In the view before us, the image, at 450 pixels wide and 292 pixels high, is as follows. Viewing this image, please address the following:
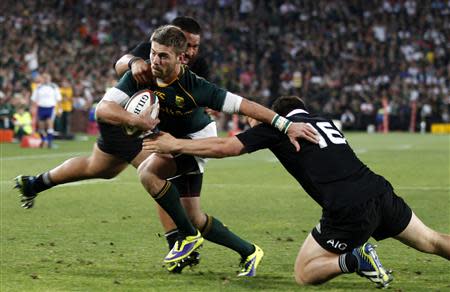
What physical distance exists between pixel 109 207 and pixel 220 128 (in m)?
27.4

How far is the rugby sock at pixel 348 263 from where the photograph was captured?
6.89 m

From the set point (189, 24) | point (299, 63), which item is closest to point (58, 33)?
point (299, 63)

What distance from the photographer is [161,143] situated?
7.20 m

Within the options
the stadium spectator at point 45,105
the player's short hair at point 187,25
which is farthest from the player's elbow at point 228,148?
the stadium spectator at point 45,105

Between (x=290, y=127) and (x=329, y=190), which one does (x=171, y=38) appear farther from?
(x=329, y=190)

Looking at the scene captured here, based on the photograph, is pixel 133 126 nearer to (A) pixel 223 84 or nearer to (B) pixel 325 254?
(B) pixel 325 254

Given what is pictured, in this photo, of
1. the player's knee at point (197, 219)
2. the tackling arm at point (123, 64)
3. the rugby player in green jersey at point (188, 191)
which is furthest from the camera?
the tackling arm at point (123, 64)

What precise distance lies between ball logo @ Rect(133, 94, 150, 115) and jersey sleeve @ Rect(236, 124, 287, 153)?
0.77 meters

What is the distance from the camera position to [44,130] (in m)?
25.5

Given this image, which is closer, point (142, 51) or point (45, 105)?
point (142, 51)

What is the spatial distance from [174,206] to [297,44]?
40.1 metres

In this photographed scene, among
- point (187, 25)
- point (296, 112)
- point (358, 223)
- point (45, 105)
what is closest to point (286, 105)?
point (296, 112)

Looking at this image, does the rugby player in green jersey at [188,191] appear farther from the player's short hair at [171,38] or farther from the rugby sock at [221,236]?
the player's short hair at [171,38]

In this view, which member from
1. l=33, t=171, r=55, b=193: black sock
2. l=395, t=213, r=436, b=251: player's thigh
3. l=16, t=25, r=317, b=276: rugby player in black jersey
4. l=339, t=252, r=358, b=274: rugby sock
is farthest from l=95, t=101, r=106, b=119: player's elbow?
l=395, t=213, r=436, b=251: player's thigh
